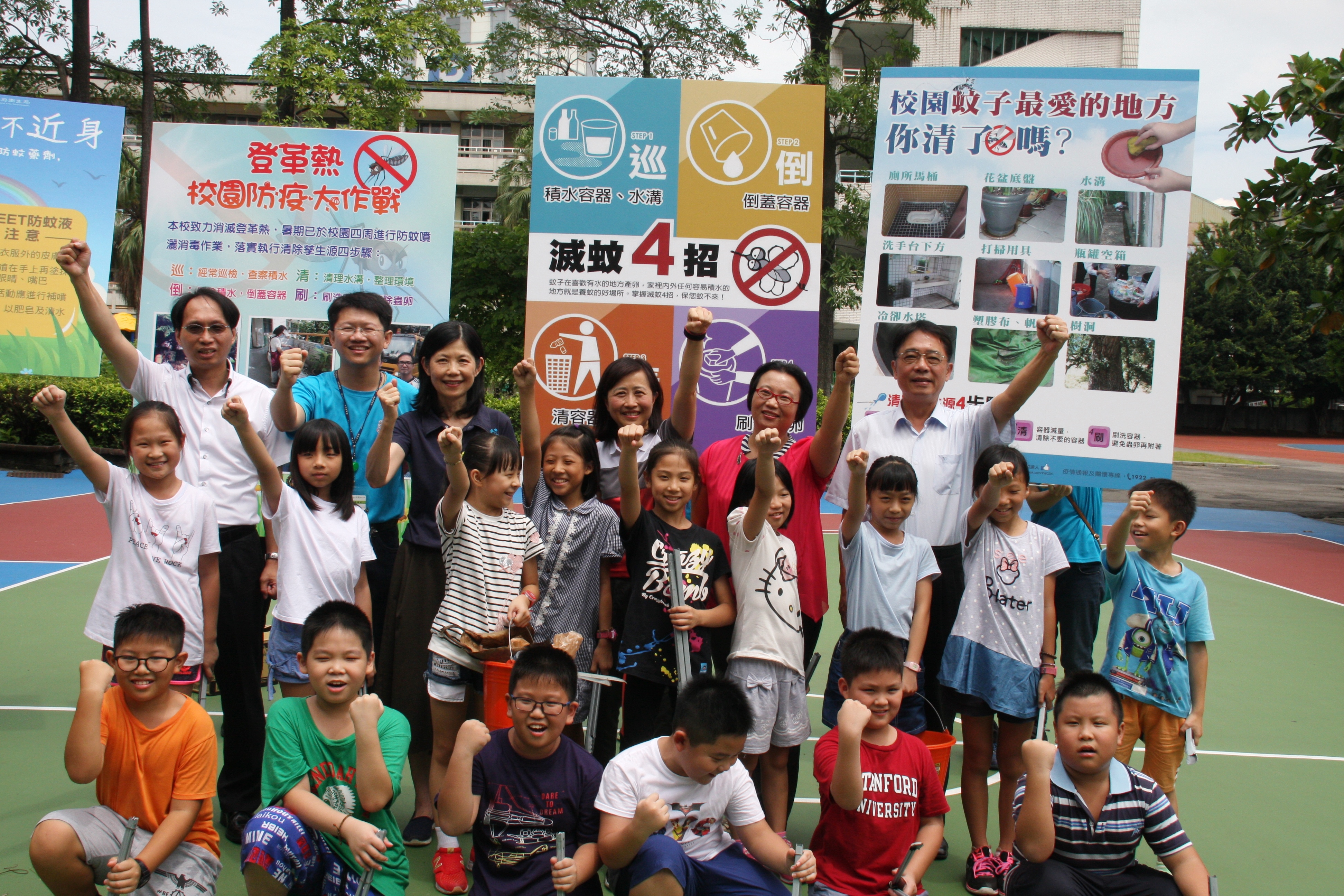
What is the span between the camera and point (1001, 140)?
4059mm

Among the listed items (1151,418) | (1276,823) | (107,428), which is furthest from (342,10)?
(1276,823)

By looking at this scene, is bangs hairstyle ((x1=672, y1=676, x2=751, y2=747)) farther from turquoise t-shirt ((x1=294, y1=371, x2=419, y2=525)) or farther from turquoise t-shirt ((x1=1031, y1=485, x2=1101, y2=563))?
turquoise t-shirt ((x1=1031, y1=485, x2=1101, y2=563))

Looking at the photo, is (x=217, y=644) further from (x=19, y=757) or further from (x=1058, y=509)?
(x=1058, y=509)

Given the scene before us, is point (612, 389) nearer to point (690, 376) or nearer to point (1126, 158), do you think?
point (690, 376)

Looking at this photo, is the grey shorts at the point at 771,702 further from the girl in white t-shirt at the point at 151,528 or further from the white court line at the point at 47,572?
the white court line at the point at 47,572

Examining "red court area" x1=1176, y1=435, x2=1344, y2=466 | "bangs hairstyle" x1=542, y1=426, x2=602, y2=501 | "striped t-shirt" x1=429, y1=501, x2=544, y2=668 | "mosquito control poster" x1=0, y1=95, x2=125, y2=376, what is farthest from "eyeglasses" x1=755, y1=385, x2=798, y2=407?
"red court area" x1=1176, y1=435, x2=1344, y2=466

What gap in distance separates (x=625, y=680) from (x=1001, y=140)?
2.86 m

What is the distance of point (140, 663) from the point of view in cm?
257

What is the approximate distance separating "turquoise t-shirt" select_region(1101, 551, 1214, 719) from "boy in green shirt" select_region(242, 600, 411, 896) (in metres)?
2.52

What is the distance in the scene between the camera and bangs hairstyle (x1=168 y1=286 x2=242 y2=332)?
336 centimetres

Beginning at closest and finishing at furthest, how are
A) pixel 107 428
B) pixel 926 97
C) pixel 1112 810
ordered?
pixel 1112 810 < pixel 926 97 < pixel 107 428

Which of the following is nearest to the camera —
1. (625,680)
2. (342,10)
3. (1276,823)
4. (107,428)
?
(625,680)

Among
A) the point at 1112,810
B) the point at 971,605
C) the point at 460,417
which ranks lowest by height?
the point at 1112,810

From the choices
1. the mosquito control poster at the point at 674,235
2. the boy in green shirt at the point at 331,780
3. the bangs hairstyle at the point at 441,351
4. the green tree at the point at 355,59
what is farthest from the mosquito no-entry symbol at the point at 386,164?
the green tree at the point at 355,59
